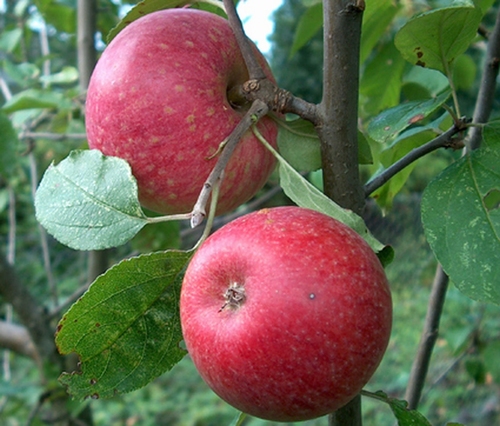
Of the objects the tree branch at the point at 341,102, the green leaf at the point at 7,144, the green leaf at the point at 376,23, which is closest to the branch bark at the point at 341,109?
the tree branch at the point at 341,102

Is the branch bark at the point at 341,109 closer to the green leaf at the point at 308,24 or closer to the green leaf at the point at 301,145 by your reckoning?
the green leaf at the point at 301,145

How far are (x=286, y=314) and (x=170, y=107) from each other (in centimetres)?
28

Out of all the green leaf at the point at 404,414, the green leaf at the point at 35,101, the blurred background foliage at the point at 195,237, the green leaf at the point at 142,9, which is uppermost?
the green leaf at the point at 142,9

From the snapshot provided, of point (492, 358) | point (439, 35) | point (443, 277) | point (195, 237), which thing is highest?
point (439, 35)

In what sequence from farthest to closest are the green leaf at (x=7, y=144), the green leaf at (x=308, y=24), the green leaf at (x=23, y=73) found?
1. the green leaf at (x=23, y=73)
2. the green leaf at (x=7, y=144)
3. the green leaf at (x=308, y=24)

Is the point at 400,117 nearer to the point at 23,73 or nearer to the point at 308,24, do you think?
the point at 308,24

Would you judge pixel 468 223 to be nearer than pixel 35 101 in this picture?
Yes

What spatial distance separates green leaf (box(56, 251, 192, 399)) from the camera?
1.89 ft

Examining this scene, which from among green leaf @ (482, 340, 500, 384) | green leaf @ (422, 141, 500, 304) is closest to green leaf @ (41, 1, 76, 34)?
green leaf @ (422, 141, 500, 304)

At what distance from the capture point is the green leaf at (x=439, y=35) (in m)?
0.64

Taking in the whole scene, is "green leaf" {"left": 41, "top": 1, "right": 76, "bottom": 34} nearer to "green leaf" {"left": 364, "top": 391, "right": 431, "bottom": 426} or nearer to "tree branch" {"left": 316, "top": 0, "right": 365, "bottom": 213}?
"tree branch" {"left": 316, "top": 0, "right": 365, "bottom": 213}

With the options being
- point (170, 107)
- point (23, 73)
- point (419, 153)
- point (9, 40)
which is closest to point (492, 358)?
point (419, 153)

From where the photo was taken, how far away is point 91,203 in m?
0.62

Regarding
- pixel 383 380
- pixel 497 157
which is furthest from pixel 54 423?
pixel 383 380
